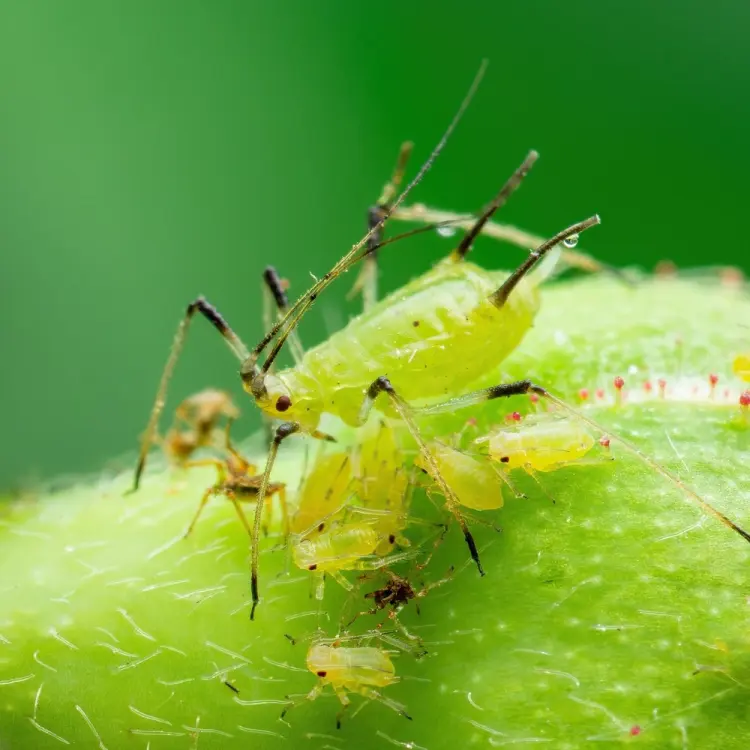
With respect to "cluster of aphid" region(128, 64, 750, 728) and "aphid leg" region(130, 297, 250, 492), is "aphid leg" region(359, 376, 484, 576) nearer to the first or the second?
"cluster of aphid" region(128, 64, 750, 728)

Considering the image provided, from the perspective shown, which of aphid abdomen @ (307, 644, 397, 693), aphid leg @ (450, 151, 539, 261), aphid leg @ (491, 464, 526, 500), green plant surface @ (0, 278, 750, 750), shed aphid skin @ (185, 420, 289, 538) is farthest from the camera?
aphid leg @ (450, 151, 539, 261)

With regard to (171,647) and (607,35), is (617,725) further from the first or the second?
(607,35)

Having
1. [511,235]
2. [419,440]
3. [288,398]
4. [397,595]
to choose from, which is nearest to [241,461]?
[288,398]

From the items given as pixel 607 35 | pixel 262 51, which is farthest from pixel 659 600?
pixel 262 51

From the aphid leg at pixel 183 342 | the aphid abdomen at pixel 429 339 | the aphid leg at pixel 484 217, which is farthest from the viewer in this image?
the aphid leg at pixel 183 342

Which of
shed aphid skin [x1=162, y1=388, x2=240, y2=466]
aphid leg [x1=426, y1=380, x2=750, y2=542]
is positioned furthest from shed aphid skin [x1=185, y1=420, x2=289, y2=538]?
aphid leg [x1=426, y1=380, x2=750, y2=542]

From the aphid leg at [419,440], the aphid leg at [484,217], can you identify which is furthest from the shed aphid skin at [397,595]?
the aphid leg at [484,217]

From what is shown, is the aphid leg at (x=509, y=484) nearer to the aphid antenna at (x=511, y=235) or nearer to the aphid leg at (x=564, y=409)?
the aphid leg at (x=564, y=409)
